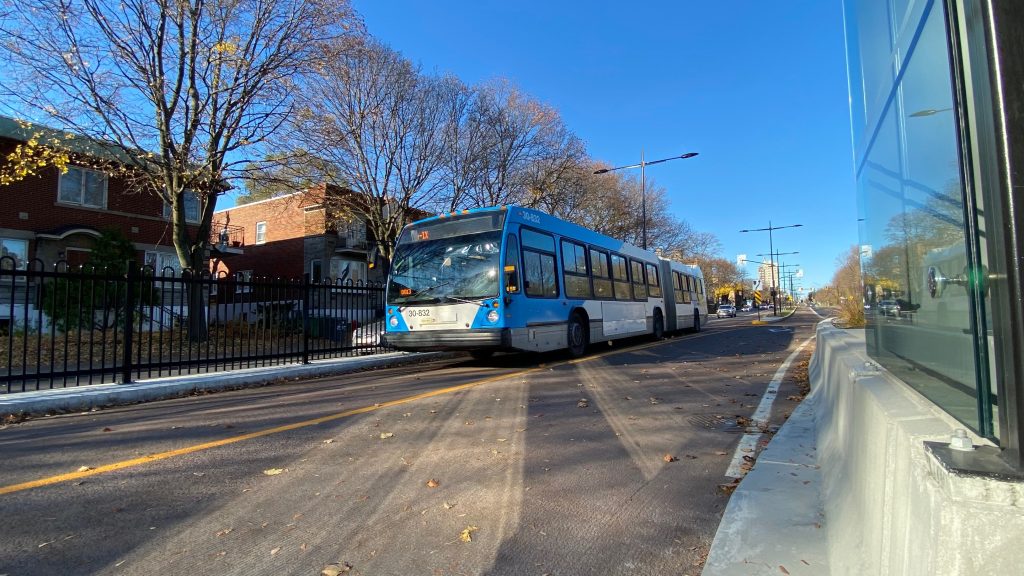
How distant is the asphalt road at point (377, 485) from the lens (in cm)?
286

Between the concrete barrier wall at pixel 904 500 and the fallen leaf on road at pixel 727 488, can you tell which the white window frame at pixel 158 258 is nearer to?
the fallen leaf on road at pixel 727 488

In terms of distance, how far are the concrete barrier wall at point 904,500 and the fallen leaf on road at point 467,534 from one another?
73.3 inches

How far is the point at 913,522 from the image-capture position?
1.70 meters

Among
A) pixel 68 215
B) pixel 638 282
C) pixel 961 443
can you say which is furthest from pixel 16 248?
pixel 961 443

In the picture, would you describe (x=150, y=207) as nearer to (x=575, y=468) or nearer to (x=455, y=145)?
(x=455, y=145)

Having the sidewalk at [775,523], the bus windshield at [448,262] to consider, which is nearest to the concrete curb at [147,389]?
the bus windshield at [448,262]

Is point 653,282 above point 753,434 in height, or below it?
above

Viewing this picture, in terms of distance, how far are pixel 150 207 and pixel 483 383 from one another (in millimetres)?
21010

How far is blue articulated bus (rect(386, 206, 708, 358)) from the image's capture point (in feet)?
31.9

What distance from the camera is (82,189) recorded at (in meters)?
20.2

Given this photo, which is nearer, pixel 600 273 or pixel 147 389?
pixel 147 389

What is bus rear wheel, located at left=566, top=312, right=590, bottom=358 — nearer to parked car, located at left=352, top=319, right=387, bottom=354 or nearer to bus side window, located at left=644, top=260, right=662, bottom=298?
parked car, located at left=352, top=319, right=387, bottom=354

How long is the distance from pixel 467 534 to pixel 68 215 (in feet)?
77.8

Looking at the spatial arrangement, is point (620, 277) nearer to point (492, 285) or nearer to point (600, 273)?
point (600, 273)
